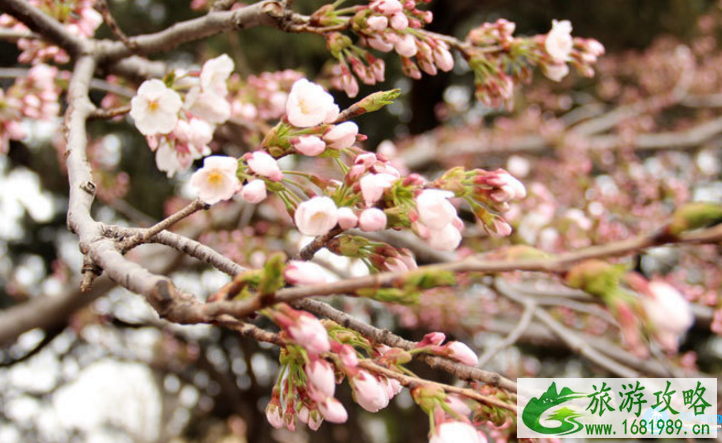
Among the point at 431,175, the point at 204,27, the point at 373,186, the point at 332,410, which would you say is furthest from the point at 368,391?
the point at 431,175

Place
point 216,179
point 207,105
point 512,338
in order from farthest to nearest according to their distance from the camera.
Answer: point 512,338 → point 207,105 → point 216,179

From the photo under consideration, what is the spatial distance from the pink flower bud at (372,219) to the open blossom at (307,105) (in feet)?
0.73

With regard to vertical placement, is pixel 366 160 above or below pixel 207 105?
below

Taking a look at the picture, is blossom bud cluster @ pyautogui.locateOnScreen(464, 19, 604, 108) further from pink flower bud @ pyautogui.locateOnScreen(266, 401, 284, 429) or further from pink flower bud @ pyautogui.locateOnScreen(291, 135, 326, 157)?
pink flower bud @ pyautogui.locateOnScreen(266, 401, 284, 429)

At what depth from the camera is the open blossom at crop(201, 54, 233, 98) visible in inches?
43.8

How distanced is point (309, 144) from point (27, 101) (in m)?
1.43

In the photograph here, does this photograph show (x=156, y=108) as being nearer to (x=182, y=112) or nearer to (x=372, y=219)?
(x=182, y=112)

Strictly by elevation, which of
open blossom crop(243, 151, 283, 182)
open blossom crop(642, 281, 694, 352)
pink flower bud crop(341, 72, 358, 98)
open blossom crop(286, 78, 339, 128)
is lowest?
open blossom crop(642, 281, 694, 352)

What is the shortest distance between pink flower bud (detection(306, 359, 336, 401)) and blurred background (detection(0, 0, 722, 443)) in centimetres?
202

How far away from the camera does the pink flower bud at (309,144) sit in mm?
812

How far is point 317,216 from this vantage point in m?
0.71

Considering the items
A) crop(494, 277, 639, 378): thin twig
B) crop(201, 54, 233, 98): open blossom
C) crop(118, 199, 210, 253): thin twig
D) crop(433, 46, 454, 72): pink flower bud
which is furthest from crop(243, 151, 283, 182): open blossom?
crop(494, 277, 639, 378): thin twig

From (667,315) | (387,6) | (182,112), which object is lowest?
(667,315)

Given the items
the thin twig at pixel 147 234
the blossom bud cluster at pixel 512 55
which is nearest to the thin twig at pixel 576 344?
the blossom bud cluster at pixel 512 55
